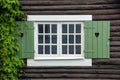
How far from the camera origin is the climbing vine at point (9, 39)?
741cm

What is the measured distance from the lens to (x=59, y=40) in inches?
307

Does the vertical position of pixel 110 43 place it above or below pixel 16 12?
below

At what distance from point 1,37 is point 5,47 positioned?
0.85ft

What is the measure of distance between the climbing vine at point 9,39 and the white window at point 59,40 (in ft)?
1.74

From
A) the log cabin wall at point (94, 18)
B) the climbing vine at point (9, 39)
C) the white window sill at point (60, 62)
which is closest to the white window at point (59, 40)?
the white window sill at point (60, 62)

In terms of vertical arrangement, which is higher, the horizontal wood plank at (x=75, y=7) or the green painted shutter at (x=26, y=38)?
the horizontal wood plank at (x=75, y=7)

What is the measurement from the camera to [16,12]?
7500 mm

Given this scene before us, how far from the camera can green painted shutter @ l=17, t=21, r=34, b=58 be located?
7645 mm

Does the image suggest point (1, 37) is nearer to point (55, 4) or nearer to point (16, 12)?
point (16, 12)

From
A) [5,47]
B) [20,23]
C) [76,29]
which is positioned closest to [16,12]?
[20,23]

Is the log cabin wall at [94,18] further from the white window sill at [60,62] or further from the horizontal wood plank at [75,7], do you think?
the white window sill at [60,62]

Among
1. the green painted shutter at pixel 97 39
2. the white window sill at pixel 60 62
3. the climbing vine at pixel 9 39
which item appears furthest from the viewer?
the white window sill at pixel 60 62

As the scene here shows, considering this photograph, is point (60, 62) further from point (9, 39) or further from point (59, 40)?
point (9, 39)

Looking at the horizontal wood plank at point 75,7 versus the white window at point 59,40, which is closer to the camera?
the horizontal wood plank at point 75,7
